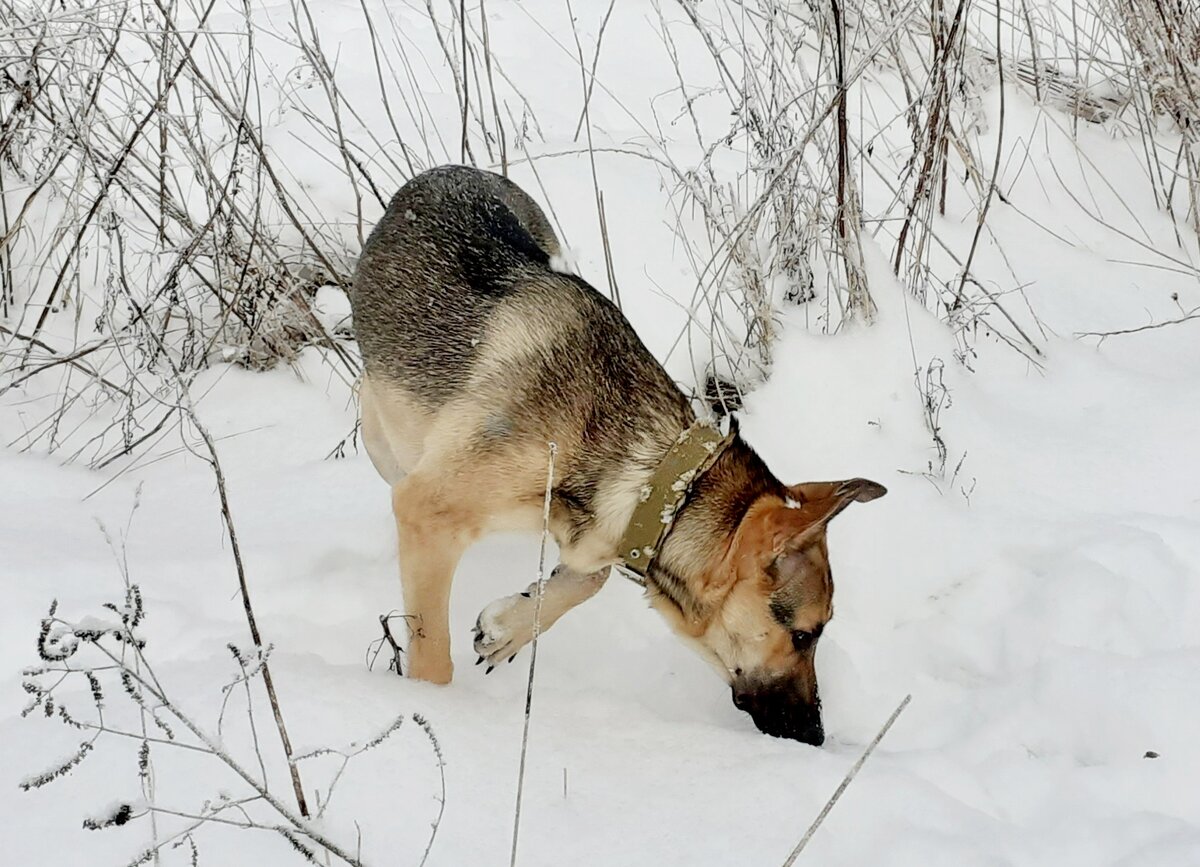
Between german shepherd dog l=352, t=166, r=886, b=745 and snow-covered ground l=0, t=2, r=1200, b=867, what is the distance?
0.22 m

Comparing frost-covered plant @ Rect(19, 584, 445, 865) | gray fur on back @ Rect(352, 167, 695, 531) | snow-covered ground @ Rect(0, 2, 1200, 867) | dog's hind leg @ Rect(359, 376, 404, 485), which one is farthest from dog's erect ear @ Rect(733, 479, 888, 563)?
dog's hind leg @ Rect(359, 376, 404, 485)

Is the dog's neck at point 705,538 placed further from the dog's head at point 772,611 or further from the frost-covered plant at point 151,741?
the frost-covered plant at point 151,741

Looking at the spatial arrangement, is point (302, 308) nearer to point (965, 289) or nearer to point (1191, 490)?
point (965, 289)

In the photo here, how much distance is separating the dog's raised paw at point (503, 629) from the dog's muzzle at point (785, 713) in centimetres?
73

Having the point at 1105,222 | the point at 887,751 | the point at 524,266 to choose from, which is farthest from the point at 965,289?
the point at 887,751

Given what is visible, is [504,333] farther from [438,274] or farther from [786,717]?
[786,717]

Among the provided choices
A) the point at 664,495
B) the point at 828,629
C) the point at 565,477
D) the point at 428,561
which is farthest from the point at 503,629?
the point at 828,629

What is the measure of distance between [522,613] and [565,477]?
0.55m

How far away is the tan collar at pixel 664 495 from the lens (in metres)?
2.54

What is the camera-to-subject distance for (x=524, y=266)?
3131mm

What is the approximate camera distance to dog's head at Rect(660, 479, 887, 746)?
7.97ft

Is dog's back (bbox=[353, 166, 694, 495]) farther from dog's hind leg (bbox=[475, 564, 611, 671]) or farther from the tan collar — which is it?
dog's hind leg (bbox=[475, 564, 611, 671])

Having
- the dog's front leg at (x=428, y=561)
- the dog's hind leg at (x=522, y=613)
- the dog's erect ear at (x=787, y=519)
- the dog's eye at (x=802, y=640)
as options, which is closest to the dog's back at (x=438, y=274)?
the dog's front leg at (x=428, y=561)

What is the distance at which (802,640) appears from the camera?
8.46 feet
